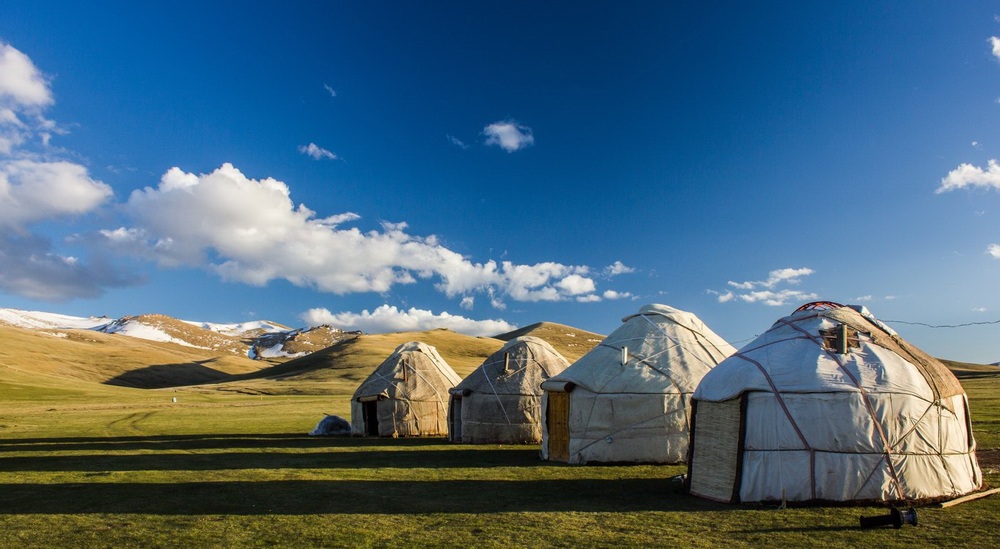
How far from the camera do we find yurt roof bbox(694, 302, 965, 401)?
10.3 metres

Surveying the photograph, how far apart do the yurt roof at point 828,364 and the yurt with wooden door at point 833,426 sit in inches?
0.9

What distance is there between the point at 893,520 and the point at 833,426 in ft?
6.34

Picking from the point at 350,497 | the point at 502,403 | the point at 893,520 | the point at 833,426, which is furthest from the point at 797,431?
the point at 502,403

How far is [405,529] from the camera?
28.0ft

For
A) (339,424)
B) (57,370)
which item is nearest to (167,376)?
(57,370)

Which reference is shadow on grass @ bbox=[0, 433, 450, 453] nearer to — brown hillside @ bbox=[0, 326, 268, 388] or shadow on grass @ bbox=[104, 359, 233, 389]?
brown hillside @ bbox=[0, 326, 268, 388]

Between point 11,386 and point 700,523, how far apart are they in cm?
6843

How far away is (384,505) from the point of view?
1035 cm

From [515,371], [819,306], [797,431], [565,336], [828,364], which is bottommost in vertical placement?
[797,431]

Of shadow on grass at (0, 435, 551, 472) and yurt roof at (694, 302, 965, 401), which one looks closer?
yurt roof at (694, 302, 965, 401)

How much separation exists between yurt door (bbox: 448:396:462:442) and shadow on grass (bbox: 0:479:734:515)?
8.77 meters

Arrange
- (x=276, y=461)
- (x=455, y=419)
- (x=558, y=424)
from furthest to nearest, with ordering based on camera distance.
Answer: (x=455, y=419) < (x=276, y=461) < (x=558, y=424)

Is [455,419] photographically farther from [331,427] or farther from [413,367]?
[331,427]

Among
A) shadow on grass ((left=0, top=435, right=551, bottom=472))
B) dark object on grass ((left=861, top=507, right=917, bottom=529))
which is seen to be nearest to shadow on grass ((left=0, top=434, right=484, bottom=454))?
shadow on grass ((left=0, top=435, right=551, bottom=472))
